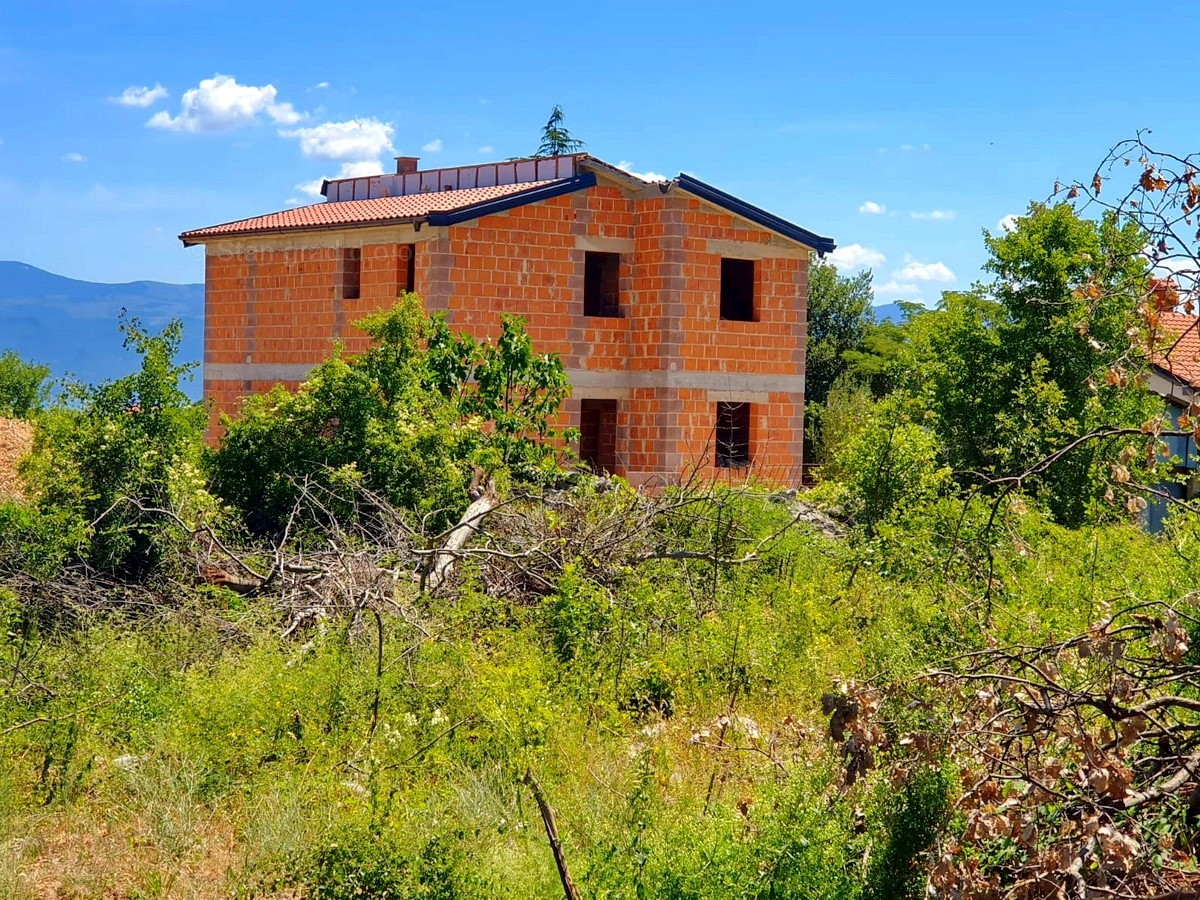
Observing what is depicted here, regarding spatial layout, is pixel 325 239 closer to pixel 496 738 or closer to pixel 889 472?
pixel 889 472

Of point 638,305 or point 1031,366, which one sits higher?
point 638,305

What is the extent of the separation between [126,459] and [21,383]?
2142 centimetres

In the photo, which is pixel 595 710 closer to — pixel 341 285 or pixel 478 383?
pixel 478 383

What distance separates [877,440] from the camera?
15.8 m

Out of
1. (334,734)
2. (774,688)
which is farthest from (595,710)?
(334,734)

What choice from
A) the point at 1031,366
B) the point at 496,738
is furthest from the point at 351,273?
the point at 496,738

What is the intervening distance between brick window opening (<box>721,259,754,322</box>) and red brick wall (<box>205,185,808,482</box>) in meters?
0.88

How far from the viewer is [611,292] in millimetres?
23438

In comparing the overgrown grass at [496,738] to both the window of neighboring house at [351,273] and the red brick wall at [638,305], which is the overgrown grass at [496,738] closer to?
the red brick wall at [638,305]

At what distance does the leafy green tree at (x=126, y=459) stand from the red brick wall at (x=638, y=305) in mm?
8022

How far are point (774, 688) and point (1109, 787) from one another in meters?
4.10

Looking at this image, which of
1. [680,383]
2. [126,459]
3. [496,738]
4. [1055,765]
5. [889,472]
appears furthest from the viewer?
[680,383]

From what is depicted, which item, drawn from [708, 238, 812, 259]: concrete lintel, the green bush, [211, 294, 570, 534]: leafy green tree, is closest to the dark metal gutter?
[708, 238, 812, 259]: concrete lintel

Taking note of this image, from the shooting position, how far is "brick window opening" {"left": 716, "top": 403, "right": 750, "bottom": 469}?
23.1 metres
